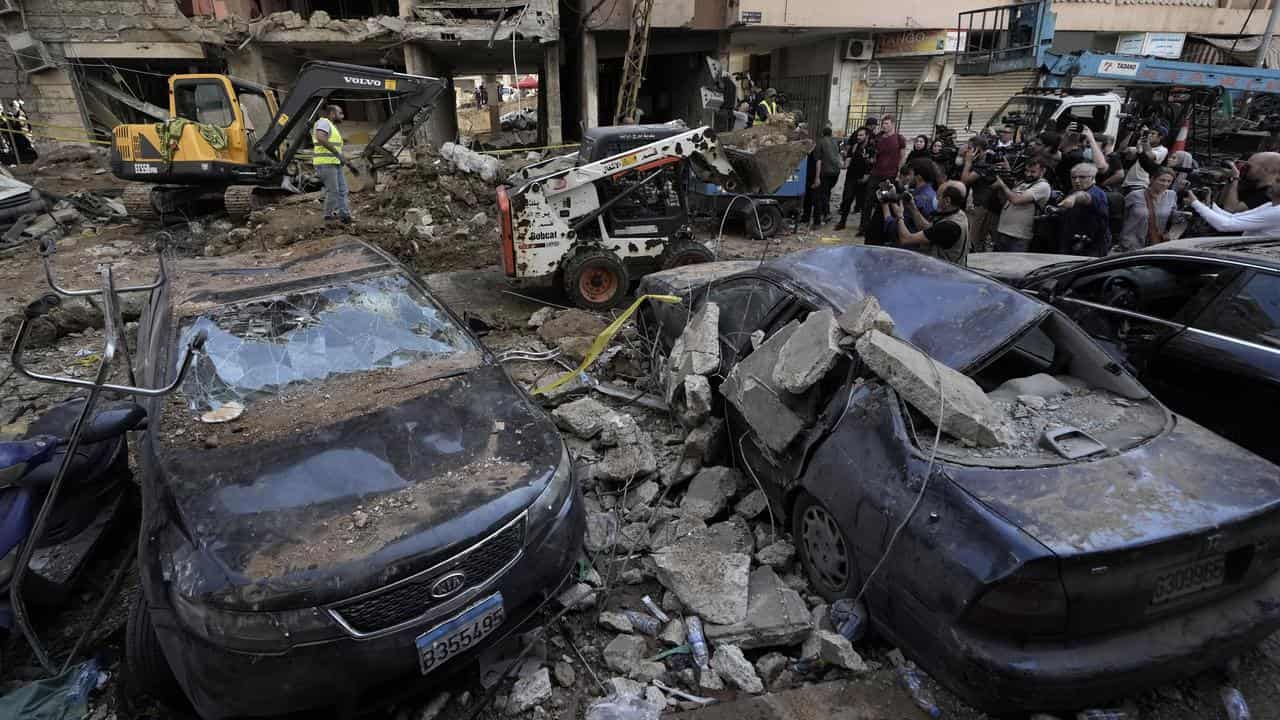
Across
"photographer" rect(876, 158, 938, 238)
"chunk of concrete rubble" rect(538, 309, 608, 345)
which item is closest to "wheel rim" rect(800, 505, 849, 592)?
"chunk of concrete rubble" rect(538, 309, 608, 345)

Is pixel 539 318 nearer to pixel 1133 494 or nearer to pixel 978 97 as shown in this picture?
pixel 1133 494

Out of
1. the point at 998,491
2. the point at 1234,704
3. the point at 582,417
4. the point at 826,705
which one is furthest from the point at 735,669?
the point at 582,417

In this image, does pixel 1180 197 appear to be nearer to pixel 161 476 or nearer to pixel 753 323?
pixel 753 323

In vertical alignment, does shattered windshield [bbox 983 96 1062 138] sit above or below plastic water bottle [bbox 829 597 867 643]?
above

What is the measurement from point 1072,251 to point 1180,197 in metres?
3.44

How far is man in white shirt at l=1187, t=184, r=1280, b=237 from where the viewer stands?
17.7ft

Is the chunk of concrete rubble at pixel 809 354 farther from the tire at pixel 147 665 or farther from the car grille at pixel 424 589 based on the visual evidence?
the tire at pixel 147 665

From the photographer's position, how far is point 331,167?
10.4 m

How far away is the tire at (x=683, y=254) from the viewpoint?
808 cm

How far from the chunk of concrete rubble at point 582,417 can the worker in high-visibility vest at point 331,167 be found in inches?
298

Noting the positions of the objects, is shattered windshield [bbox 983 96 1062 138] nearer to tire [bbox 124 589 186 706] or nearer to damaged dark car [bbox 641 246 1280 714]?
damaged dark car [bbox 641 246 1280 714]

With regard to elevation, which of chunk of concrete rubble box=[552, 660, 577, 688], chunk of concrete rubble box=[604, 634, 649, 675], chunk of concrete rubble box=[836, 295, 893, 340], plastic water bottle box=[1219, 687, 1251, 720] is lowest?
chunk of concrete rubble box=[552, 660, 577, 688]

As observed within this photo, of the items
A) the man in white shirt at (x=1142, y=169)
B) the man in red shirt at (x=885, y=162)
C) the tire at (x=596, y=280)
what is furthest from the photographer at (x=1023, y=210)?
the tire at (x=596, y=280)

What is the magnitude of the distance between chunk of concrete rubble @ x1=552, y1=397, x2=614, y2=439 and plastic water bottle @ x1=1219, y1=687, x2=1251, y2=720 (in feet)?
11.3
